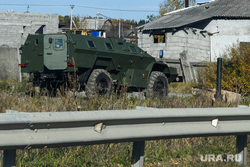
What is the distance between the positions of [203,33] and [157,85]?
2070 cm

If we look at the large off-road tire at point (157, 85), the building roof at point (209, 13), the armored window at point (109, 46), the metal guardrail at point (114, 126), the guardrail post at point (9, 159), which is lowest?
the large off-road tire at point (157, 85)

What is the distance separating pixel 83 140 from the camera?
13.5 feet

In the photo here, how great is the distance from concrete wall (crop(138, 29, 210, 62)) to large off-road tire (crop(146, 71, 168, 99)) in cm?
1817

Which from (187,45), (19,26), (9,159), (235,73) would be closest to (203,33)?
(187,45)

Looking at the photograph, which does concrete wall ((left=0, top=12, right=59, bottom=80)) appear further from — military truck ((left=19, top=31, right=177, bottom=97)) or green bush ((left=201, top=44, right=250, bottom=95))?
military truck ((left=19, top=31, right=177, bottom=97))

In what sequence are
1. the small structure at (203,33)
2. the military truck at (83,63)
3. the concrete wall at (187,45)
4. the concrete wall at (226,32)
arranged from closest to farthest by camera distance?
the military truck at (83,63) → the concrete wall at (187,45) → the small structure at (203,33) → the concrete wall at (226,32)

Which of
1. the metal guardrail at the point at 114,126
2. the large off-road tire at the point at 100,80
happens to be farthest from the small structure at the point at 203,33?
the metal guardrail at the point at 114,126

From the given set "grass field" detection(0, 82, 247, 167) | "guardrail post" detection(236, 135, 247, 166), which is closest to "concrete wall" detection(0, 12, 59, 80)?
"grass field" detection(0, 82, 247, 167)

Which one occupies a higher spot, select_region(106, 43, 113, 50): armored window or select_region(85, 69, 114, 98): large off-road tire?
select_region(106, 43, 113, 50): armored window

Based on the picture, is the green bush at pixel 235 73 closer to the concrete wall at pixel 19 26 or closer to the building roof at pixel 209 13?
the building roof at pixel 209 13

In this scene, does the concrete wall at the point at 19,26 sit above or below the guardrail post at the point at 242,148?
above

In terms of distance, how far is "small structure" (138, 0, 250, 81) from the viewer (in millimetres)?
33688

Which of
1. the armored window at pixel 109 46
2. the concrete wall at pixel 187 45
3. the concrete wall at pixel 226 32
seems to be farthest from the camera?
the concrete wall at pixel 226 32

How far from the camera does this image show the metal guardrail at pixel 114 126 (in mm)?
3785
